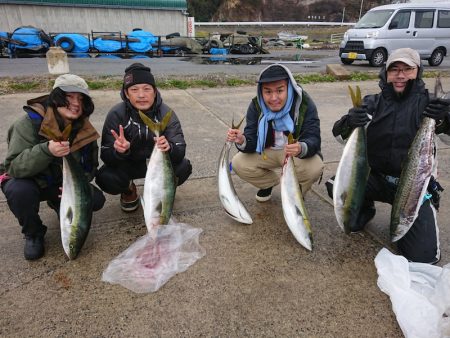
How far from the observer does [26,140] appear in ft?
8.57

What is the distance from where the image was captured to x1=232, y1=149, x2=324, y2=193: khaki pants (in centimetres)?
328

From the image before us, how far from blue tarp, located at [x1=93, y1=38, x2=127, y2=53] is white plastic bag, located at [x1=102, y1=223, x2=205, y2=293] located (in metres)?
19.2

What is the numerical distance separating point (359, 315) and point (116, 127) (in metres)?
→ 2.44

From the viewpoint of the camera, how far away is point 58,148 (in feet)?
7.83

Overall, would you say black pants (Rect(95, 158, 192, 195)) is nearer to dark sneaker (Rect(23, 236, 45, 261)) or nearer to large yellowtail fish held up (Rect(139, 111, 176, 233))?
large yellowtail fish held up (Rect(139, 111, 176, 233))

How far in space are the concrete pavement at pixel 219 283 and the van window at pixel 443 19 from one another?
14.2 metres

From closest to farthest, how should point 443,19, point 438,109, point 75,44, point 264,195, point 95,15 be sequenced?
point 438,109
point 264,195
point 443,19
point 75,44
point 95,15

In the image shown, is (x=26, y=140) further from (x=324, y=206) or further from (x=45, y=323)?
(x=324, y=206)

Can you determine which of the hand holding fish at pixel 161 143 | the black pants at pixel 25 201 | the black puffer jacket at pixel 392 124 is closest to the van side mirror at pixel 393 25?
the black puffer jacket at pixel 392 124

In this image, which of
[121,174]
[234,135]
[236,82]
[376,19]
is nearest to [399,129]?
[234,135]

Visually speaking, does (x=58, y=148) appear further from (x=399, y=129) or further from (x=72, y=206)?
(x=399, y=129)

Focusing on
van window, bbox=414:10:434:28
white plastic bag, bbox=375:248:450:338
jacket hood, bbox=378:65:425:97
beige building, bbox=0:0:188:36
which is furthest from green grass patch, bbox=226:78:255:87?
beige building, bbox=0:0:188:36

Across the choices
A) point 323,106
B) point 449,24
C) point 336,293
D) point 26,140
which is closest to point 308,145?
point 336,293

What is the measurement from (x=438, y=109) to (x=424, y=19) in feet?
47.8
